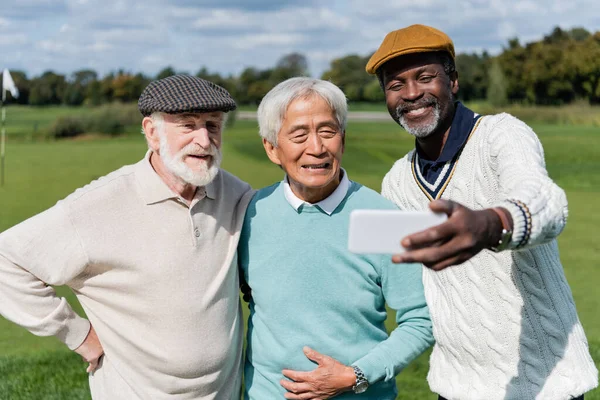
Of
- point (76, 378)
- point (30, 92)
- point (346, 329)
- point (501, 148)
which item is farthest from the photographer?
point (30, 92)

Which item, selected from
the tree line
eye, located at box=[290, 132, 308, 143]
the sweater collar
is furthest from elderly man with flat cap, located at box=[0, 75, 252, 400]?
the tree line

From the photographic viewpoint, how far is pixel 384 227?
155 cm

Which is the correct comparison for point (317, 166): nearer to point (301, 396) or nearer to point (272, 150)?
point (272, 150)

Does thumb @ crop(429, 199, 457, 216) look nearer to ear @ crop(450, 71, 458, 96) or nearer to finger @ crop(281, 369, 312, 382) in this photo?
finger @ crop(281, 369, 312, 382)

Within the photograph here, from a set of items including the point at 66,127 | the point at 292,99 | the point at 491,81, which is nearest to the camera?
the point at 292,99

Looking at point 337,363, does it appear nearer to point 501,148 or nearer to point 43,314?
point 501,148

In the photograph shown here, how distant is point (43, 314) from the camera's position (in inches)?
116

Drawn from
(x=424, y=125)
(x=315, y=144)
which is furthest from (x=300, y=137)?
(x=424, y=125)

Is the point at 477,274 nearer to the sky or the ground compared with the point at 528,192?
nearer to the ground

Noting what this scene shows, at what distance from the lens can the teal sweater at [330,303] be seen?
8.93ft

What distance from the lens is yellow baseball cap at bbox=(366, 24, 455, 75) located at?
288 centimetres

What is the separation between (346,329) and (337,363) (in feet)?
0.46

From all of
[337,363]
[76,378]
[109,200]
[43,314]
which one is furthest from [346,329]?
[76,378]

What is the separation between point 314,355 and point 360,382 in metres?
0.20
